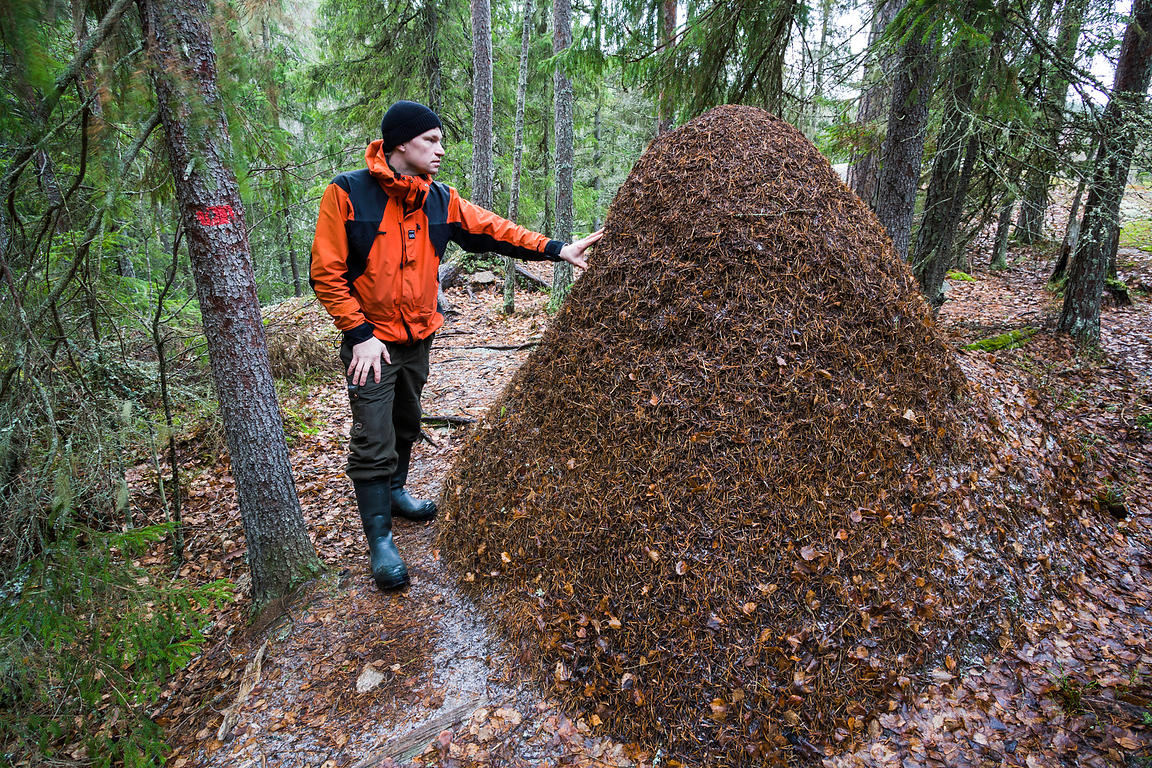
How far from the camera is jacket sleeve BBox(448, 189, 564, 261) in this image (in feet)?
11.2

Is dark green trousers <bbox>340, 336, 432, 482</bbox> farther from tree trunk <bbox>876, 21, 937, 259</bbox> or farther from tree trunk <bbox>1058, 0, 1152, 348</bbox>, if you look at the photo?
tree trunk <bbox>1058, 0, 1152, 348</bbox>

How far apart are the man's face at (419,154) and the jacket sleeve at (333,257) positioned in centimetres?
40

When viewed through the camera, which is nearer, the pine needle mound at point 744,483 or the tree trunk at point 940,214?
the pine needle mound at point 744,483

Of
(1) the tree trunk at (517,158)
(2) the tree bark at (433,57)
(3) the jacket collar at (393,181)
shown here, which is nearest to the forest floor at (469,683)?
(3) the jacket collar at (393,181)

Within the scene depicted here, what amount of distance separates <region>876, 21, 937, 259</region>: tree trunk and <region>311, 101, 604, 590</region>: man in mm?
3486

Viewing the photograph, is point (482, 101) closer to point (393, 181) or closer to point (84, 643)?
point (393, 181)

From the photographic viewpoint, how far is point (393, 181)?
294 centimetres

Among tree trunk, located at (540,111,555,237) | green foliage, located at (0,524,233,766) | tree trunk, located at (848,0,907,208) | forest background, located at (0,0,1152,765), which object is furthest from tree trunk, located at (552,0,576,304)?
green foliage, located at (0,524,233,766)

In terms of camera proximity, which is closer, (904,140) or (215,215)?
(215,215)

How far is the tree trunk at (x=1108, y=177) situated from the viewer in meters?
4.74

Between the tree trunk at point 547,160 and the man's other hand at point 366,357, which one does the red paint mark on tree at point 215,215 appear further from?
the tree trunk at point 547,160

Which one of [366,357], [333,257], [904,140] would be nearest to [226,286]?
[333,257]

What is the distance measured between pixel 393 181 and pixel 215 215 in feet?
2.99

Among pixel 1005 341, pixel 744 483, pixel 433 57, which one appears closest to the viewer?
pixel 744 483
